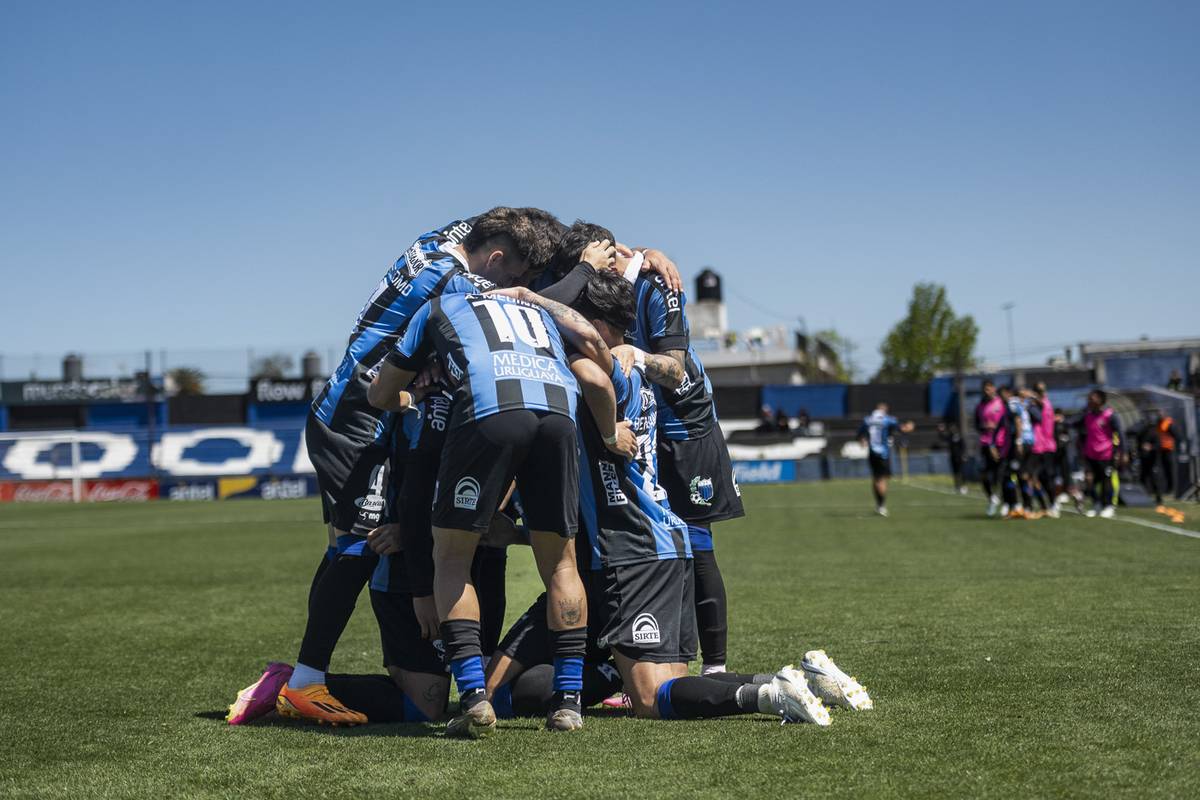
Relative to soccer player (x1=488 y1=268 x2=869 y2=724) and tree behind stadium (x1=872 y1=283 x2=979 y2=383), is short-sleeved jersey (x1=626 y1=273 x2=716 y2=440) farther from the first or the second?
tree behind stadium (x1=872 y1=283 x2=979 y2=383)

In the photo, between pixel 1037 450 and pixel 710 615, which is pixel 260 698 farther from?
pixel 1037 450

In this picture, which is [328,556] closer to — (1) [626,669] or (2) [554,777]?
(1) [626,669]

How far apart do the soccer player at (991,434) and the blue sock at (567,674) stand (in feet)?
47.3

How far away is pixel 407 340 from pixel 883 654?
2982mm

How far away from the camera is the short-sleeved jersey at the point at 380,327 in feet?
15.9

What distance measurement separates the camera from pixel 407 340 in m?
4.45

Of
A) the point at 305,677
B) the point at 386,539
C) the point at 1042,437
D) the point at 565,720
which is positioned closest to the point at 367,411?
the point at 386,539

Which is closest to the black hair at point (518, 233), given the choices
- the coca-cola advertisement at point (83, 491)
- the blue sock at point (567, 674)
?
the blue sock at point (567, 674)

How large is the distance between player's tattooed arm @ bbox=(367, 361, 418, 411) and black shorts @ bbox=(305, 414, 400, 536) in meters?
→ 0.45

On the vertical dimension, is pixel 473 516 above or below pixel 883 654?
above

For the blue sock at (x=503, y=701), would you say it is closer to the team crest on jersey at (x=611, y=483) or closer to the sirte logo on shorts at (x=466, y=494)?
the team crest on jersey at (x=611, y=483)

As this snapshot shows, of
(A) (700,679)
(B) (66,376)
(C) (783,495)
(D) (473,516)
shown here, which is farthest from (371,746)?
(B) (66,376)

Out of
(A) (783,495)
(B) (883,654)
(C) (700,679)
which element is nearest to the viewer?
(C) (700,679)

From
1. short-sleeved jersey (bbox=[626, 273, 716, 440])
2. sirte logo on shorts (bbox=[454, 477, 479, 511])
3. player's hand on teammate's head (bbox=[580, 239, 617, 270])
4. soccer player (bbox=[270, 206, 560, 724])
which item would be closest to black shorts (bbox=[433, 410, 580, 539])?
sirte logo on shorts (bbox=[454, 477, 479, 511])
